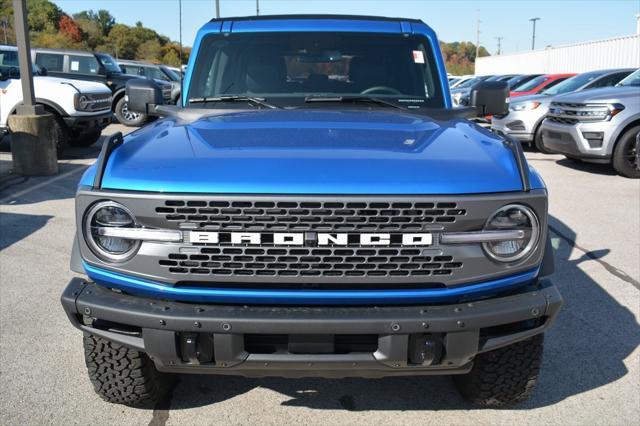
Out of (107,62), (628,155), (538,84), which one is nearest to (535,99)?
(628,155)

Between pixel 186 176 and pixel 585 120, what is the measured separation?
29.0ft

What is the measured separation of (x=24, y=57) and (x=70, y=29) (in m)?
50.9

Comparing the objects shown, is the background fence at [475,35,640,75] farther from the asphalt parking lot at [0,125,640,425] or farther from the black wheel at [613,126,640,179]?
the asphalt parking lot at [0,125,640,425]

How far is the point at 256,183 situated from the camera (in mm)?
2352

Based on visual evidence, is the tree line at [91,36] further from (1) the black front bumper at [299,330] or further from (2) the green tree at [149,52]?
(1) the black front bumper at [299,330]

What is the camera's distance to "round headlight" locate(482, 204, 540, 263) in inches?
98.6

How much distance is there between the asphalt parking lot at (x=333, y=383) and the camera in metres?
3.04

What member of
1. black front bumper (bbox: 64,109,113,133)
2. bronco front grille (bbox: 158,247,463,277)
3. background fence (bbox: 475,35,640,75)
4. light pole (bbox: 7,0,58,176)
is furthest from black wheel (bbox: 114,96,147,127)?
background fence (bbox: 475,35,640,75)

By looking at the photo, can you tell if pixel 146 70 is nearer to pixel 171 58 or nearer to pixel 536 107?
pixel 536 107

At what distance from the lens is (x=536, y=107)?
1220 cm

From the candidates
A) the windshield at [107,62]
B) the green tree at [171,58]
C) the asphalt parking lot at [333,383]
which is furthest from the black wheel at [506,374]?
the green tree at [171,58]

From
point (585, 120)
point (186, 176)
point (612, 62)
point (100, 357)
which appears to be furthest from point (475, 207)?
point (612, 62)

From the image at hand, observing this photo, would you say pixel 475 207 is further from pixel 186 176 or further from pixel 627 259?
pixel 627 259

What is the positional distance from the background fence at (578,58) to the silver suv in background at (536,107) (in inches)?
539
